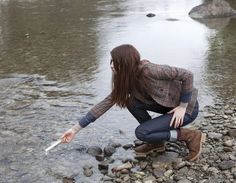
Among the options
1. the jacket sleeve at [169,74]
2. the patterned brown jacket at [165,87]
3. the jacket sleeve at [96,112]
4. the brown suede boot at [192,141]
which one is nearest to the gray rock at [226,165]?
the brown suede boot at [192,141]

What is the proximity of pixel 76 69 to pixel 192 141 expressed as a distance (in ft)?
14.2

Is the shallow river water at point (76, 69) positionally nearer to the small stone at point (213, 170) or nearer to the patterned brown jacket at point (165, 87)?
the patterned brown jacket at point (165, 87)

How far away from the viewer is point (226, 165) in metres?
4.51

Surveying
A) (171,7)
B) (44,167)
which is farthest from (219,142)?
(171,7)

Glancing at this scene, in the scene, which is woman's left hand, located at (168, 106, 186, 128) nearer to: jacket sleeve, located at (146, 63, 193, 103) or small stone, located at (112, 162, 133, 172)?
jacket sleeve, located at (146, 63, 193, 103)

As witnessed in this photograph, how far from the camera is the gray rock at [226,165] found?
4480 mm

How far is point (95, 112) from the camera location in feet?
15.1

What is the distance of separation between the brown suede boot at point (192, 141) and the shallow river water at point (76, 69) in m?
0.64

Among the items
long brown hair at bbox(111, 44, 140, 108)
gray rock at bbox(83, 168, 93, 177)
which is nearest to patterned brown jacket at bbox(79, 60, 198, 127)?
long brown hair at bbox(111, 44, 140, 108)

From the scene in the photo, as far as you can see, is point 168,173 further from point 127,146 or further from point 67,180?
point 67,180

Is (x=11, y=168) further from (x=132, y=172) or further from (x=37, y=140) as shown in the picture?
(x=132, y=172)

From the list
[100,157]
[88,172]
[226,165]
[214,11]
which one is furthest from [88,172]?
[214,11]

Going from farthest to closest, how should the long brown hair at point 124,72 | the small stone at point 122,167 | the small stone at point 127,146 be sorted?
the small stone at point 127,146
the small stone at point 122,167
the long brown hair at point 124,72

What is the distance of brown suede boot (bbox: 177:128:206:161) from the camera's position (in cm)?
467
